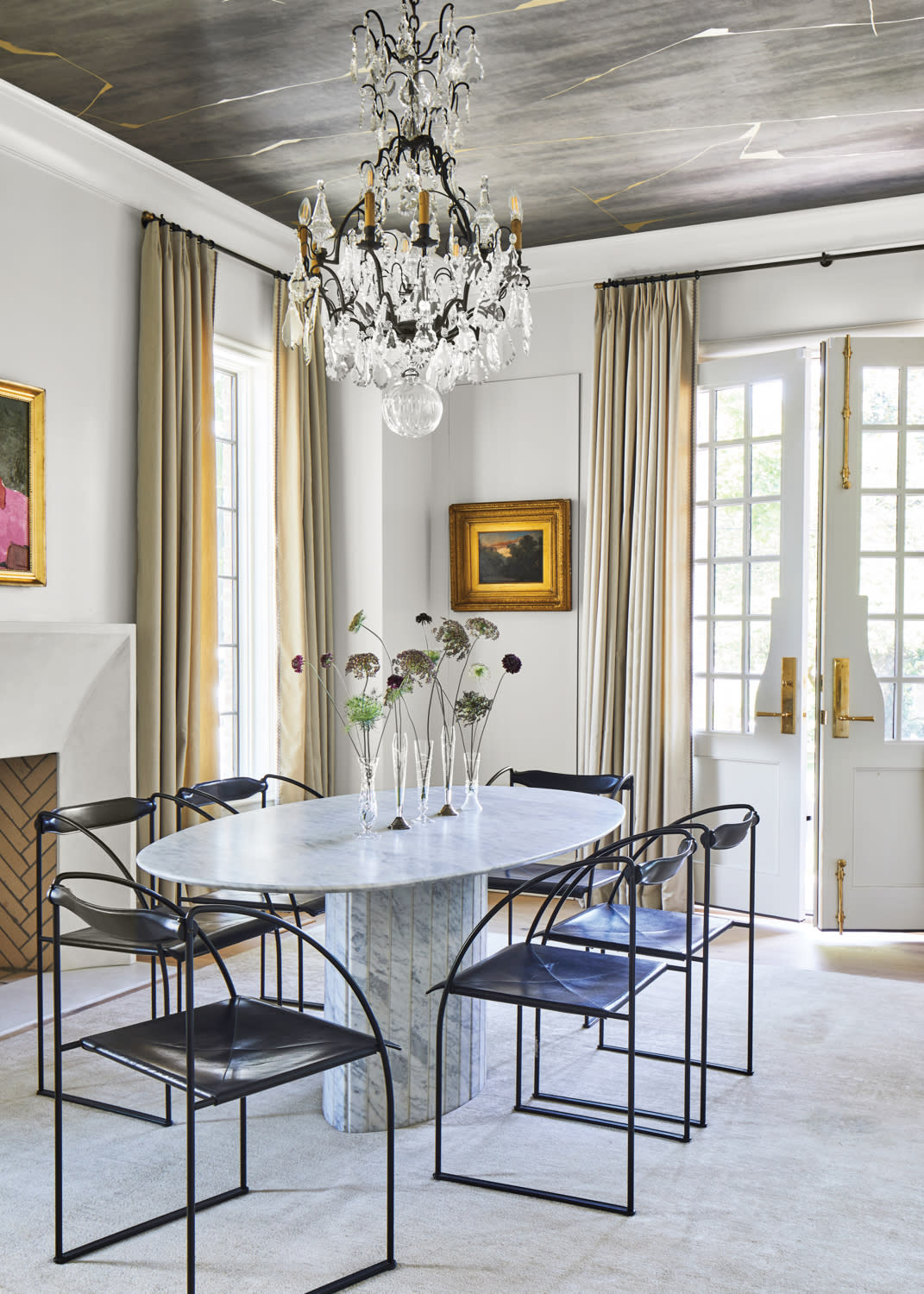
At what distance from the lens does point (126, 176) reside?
4461mm

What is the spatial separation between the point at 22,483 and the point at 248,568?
1.58m

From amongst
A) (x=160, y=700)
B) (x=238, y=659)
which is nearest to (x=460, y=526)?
(x=238, y=659)

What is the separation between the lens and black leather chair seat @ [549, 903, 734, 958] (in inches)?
120

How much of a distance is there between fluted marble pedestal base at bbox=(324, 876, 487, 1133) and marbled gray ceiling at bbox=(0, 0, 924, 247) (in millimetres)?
2643

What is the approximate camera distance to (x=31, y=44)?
359cm

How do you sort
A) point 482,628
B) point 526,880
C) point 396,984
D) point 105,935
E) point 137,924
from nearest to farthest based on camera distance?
point 137,924
point 105,935
point 396,984
point 482,628
point 526,880

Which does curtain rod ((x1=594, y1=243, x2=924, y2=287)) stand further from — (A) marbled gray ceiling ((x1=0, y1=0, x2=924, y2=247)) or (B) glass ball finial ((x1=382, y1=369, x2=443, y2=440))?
(B) glass ball finial ((x1=382, y1=369, x2=443, y2=440))

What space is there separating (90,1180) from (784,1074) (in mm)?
1974

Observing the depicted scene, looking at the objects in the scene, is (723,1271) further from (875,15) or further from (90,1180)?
(875,15)

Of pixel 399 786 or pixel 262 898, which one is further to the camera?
pixel 262 898

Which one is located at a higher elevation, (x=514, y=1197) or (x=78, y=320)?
(x=78, y=320)

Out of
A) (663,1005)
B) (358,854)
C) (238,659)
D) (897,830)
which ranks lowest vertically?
(663,1005)

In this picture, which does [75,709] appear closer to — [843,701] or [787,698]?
[787,698]

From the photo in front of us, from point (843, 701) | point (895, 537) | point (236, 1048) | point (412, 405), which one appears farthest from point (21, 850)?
point (895, 537)
